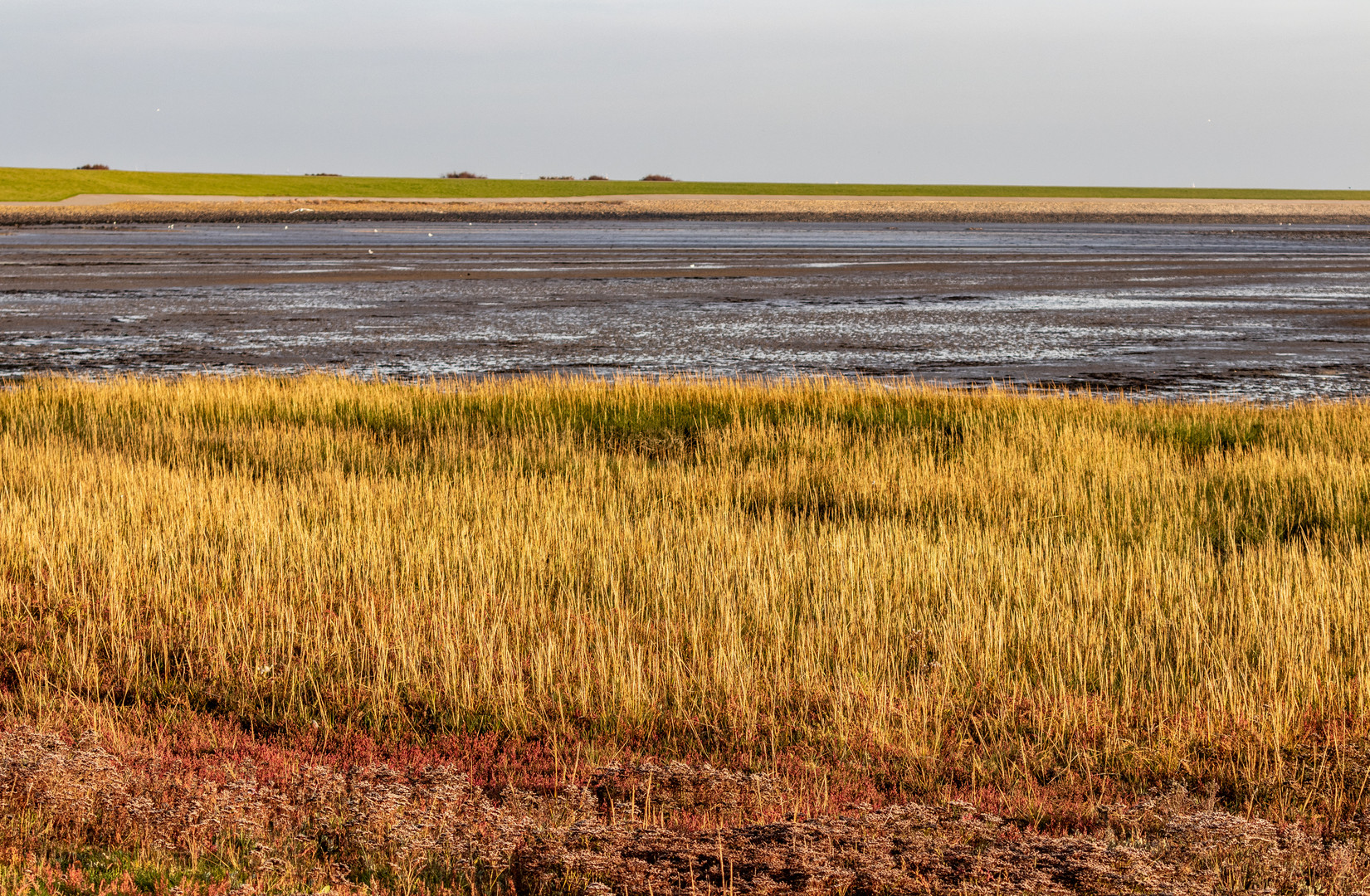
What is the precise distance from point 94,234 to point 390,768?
75.5 m

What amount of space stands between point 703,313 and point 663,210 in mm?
93225

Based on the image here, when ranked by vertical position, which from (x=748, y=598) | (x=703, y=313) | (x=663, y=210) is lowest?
(x=748, y=598)

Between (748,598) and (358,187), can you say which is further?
(358,187)

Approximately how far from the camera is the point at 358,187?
154 meters

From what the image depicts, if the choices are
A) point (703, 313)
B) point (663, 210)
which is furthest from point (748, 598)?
point (663, 210)

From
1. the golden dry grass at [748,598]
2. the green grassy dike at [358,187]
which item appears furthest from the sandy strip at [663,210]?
the golden dry grass at [748,598]

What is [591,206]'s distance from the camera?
434 ft

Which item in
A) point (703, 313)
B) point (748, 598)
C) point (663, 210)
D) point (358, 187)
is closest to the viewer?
point (748, 598)

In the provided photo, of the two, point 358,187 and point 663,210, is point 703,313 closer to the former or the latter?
point 663,210

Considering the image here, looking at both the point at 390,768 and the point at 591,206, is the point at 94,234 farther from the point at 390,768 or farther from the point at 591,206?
the point at 390,768

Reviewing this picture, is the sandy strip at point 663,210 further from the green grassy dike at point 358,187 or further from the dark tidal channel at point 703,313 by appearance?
the dark tidal channel at point 703,313

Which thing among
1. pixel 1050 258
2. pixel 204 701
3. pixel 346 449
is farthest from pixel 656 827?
pixel 1050 258

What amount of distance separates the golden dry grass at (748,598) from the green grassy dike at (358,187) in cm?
12106

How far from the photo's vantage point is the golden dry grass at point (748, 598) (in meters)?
5.94
